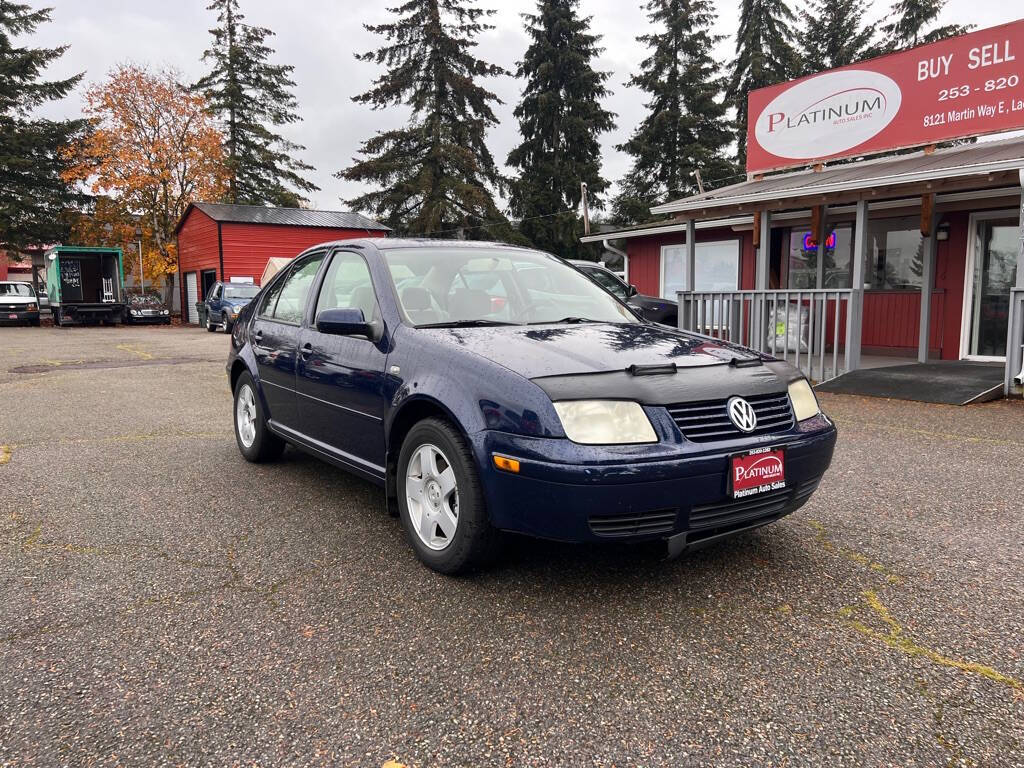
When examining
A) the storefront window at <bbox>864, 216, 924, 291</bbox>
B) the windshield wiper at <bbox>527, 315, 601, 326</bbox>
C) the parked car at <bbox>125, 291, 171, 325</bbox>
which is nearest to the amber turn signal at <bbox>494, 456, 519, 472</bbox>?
the windshield wiper at <bbox>527, 315, 601, 326</bbox>

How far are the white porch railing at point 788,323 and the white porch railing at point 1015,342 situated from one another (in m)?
1.84

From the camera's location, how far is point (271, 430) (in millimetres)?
4840

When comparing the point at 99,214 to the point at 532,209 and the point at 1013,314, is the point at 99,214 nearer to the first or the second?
the point at 532,209

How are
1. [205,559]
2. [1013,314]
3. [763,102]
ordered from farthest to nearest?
1. [763,102]
2. [1013,314]
3. [205,559]

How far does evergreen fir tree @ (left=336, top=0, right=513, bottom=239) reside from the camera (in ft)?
112

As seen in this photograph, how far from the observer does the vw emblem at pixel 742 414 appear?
288cm

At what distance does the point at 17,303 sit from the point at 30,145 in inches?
486

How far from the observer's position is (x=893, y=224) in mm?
11742

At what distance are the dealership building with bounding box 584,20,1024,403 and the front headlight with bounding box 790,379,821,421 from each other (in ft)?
18.2

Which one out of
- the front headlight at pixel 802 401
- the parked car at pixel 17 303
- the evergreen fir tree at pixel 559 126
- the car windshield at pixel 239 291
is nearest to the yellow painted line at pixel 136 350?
the car windshield at pixel 239 291

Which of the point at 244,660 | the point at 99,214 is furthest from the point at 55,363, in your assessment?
the point at 99,214

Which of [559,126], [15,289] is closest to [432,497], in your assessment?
[15,289]

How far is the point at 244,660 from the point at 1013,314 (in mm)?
8543

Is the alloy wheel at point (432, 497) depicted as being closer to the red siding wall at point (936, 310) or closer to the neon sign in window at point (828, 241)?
the red siding wall at point (936, 310)
